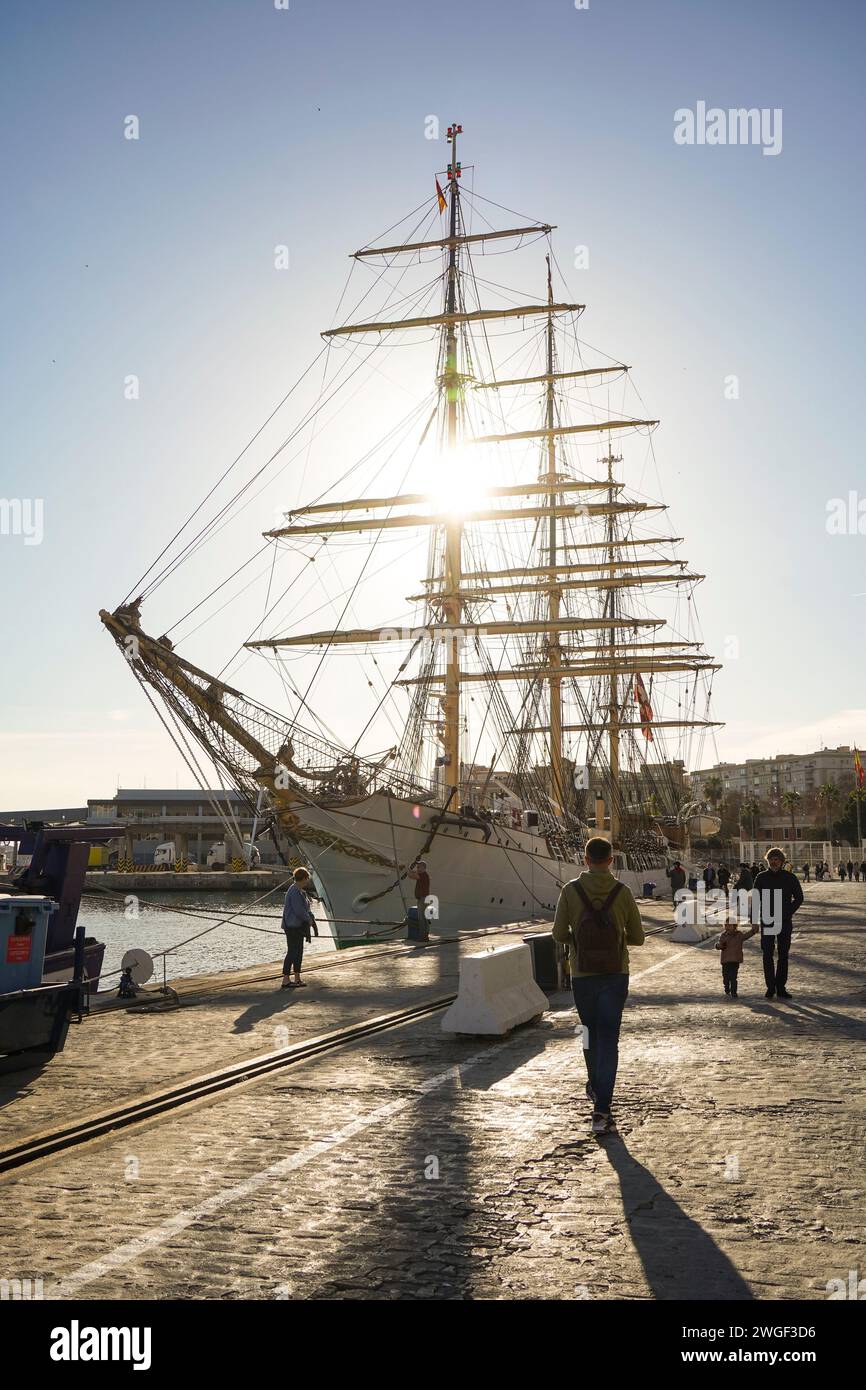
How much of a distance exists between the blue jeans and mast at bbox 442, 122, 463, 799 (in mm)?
25775

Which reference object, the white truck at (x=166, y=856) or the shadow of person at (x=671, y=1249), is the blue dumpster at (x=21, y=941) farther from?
the white truck at (x=166, y=856)

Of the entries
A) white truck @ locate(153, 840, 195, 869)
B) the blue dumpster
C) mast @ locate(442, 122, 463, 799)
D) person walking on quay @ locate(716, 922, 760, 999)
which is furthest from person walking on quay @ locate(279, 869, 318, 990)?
white truck @ locate(153, 840, 195, 869)

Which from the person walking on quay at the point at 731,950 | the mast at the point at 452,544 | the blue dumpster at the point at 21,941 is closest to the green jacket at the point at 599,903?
the blue dumpster at the point at 21,941

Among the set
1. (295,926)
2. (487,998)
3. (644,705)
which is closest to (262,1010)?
(295,926)

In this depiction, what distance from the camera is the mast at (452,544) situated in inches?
1353

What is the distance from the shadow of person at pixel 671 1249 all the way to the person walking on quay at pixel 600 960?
1.04m

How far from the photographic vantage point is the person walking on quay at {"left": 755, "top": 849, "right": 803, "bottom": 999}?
40.1 feet

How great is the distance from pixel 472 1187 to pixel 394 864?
938 inches

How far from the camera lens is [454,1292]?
4.31m

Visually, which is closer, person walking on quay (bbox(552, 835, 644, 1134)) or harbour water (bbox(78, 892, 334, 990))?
person walking on quay (bbox(552, 835, 644, 1134))

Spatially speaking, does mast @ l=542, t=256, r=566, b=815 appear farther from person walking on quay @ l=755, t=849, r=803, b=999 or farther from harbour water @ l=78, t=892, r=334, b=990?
person walking on quay @ l=755, t=849, r=803, b=999
